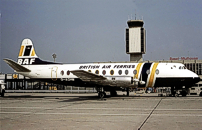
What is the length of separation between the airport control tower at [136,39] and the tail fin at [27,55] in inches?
3599

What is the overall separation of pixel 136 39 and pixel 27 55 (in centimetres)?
9307

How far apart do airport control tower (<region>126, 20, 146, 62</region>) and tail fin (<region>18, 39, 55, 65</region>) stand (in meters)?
91.4

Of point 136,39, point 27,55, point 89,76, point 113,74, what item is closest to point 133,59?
point 136,39

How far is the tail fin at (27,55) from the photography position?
101ft

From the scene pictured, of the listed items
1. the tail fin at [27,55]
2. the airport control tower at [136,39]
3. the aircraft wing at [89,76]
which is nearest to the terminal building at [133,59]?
the airport control tower at [136,39]

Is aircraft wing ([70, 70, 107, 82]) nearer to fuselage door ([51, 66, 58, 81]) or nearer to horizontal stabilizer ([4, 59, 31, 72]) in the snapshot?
fuselage door ([51, 66, 58, 81])

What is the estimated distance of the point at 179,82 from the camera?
25.3 meters

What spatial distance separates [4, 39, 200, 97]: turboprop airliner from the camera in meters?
23.8

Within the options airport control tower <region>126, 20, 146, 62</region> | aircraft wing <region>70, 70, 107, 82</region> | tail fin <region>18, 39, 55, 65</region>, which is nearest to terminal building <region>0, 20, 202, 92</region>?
airport control tower <region>126, 20, 146, 62</region>

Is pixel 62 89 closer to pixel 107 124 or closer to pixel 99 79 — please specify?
pixel 99 79

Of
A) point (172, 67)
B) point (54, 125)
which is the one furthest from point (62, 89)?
point (54, 125)

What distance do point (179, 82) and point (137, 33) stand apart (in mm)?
96388

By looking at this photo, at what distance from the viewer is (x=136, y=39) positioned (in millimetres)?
119000

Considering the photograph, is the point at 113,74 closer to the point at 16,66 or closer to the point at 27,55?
the point at 16,66
